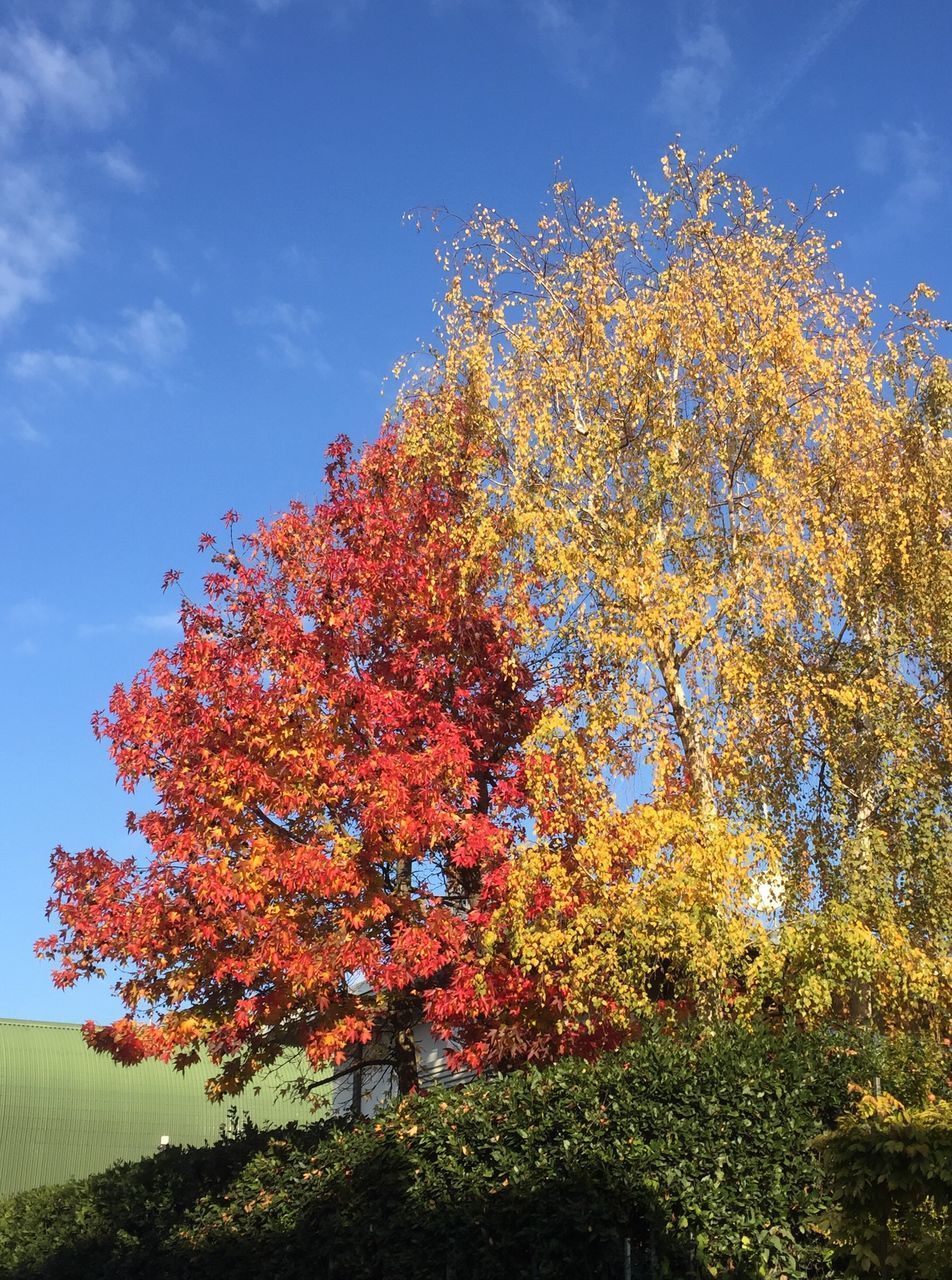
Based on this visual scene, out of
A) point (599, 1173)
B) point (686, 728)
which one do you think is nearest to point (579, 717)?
point (686, 728)

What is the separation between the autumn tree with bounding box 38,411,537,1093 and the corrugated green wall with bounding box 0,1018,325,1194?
728 inches

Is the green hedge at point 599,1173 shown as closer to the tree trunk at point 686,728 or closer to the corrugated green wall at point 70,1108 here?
the tree trunk at point 686,728

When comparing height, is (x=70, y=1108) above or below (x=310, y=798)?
below

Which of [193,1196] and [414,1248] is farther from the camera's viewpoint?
[193,1196]

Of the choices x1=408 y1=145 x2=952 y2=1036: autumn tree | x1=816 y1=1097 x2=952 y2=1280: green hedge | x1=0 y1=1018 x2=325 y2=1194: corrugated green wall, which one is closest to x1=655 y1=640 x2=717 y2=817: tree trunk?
x1=408 y1=145 x2=952 y2=1036: autumn tree

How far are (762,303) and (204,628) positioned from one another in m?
8.45

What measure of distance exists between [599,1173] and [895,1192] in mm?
2923

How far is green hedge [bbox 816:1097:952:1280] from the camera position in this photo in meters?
6.45

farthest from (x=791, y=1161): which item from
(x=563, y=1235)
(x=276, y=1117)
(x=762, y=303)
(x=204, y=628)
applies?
(x=276, y=1117)

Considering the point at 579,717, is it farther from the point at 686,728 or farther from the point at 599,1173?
the point at 599,1173

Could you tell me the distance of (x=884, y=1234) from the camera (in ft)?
22.3

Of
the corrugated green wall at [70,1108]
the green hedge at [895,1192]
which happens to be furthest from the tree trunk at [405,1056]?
the corrugated green wall at [70,1108]

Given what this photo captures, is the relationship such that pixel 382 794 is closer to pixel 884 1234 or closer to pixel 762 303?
pixel 884 1234

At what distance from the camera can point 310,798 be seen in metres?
13.5
